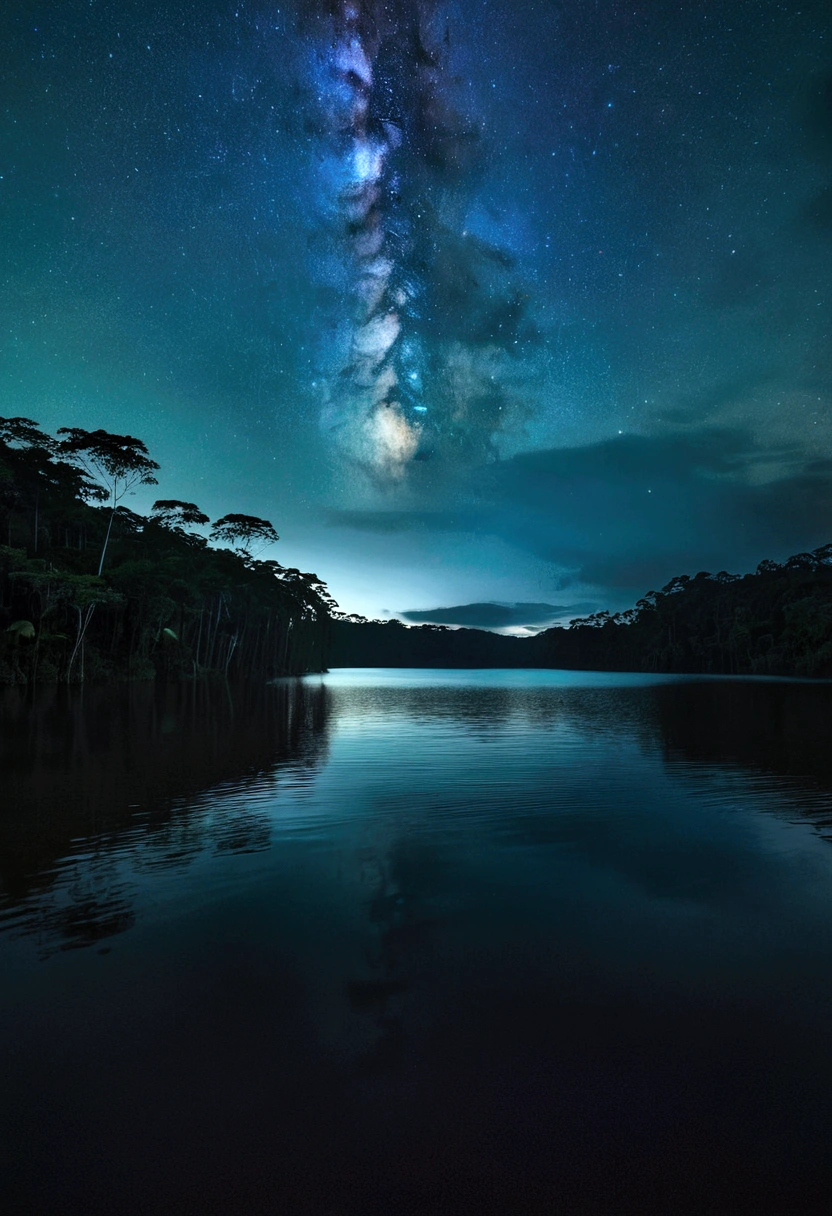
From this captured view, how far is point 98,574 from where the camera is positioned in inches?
1503

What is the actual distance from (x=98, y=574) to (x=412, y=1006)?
4052 centimetres

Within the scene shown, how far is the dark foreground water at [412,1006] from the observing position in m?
2.62

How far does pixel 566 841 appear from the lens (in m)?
7.61

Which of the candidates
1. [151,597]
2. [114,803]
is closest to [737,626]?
[151,597]

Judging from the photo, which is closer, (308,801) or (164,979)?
(164,979)

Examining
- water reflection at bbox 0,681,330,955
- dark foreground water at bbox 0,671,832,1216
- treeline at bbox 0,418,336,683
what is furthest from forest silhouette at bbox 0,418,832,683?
dark foreground water at bbox 0,671,832,1216

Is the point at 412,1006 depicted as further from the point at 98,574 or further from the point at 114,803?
the point at 98,574

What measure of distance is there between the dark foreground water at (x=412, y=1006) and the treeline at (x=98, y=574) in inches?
1126

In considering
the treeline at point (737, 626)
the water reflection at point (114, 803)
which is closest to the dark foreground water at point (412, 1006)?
the water reflection at point (114, 803)

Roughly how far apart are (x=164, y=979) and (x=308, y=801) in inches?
214

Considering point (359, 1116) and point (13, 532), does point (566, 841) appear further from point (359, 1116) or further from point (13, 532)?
point (13, 532)

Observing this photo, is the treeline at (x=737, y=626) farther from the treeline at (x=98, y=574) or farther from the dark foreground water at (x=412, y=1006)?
the dark foreground water at (x=412, y=1006)

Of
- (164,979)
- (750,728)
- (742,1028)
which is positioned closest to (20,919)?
(164,979)

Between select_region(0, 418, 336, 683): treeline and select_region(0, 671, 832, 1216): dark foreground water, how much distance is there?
28591 millimetres
